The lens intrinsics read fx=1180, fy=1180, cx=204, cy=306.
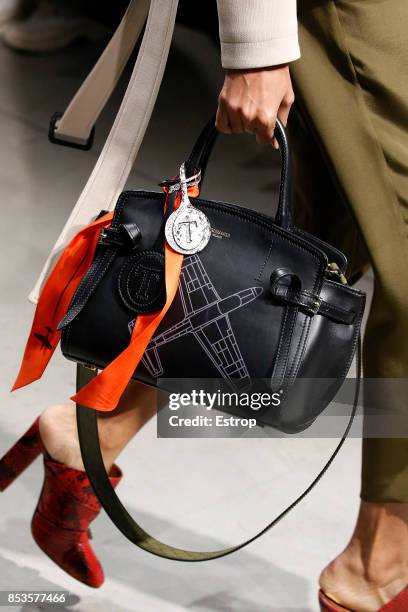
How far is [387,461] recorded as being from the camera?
50.3 inches

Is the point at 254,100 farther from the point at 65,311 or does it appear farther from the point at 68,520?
the point at 68,520

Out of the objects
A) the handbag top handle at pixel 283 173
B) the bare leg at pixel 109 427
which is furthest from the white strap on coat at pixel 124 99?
the bare leg at pixel 109 427

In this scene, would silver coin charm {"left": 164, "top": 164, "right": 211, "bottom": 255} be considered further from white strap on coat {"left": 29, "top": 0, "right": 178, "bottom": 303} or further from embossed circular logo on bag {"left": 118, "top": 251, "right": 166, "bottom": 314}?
white strap on coat {"left": 29, "top": 0, "right": 178, "bottom": 303}

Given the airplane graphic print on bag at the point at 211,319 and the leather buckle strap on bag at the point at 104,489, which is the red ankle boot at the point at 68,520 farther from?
the airplane graphic print on bag at the point at 211,319

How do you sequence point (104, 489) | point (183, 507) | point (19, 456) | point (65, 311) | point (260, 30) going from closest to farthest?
point (260, 30) → point (65, 311) → point (104, 489) → point (19, 456) → point (183, 507)

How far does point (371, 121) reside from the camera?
1206 mm

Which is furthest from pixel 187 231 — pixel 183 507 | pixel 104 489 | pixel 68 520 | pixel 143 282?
pixel 183 507

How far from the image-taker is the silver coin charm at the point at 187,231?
1.14m

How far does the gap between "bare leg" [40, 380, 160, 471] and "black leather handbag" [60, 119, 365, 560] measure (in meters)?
0.27

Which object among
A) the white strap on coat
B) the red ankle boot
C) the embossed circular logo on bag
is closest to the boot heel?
the red ankle boot

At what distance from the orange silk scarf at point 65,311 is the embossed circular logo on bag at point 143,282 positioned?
11 millimetres

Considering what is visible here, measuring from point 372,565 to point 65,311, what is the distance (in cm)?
45

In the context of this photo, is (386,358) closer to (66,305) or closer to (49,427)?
(66,305)

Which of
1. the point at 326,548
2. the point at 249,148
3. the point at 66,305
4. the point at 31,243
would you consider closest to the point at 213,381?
the point at 66,305
